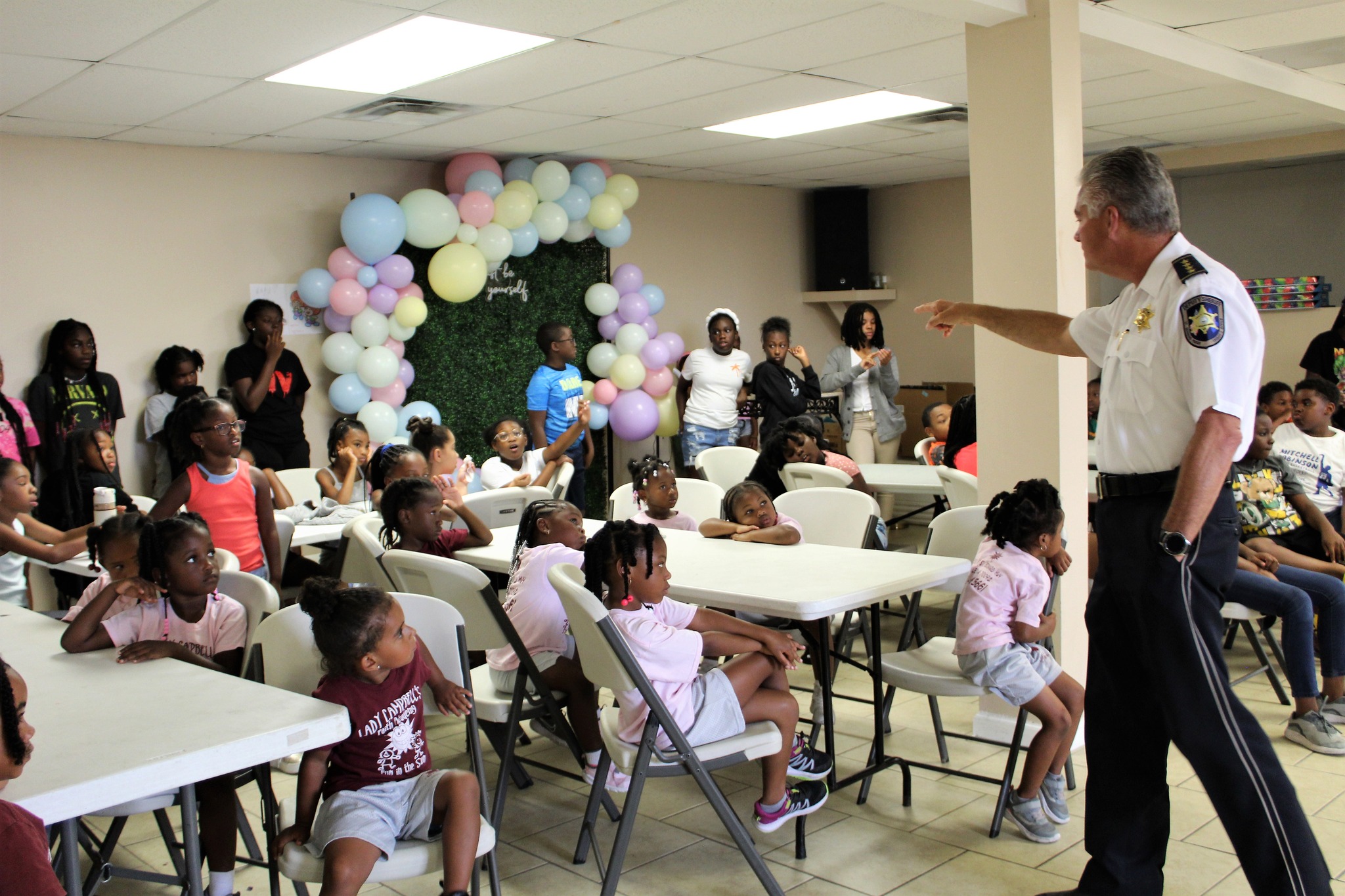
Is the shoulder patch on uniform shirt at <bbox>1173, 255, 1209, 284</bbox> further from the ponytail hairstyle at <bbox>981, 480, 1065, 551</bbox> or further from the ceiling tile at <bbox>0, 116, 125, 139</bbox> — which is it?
the ceiling tile at <bbox>0, 116, 125, 139</bbox>

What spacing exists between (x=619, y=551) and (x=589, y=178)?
5300 mm

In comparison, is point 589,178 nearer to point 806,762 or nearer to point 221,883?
point 806,762

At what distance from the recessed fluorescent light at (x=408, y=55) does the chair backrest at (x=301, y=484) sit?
181cm

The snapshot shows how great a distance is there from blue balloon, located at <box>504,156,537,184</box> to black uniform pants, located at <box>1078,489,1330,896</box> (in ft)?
18.3

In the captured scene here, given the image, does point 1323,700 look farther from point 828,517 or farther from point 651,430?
point 651,430

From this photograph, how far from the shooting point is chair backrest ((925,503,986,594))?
12.0ft

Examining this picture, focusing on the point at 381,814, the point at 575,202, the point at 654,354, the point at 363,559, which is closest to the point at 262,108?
the point at 575,202

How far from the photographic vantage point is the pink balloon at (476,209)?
7.03 meters

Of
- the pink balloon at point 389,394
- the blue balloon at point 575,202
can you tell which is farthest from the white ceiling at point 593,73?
the pink balloon at point 389,394

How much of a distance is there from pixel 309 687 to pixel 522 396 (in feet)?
19.0

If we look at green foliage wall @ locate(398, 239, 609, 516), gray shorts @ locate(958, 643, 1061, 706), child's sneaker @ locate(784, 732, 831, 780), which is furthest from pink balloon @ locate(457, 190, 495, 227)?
gray shorts @ locate(958, 643, 1061, 706)

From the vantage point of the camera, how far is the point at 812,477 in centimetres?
502

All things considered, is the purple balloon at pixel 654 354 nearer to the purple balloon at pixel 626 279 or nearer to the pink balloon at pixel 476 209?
the purple balloon at pixel 626 279

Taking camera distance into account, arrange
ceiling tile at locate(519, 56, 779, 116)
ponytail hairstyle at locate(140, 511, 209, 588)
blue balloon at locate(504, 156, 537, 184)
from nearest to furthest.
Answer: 1. ponytail hairstyle at locate(140, 511, 209, 588)
2. ceiling tile at locate(519, 56, 779, 116)
3. blue balloon at locate(504, 156, 537, 184)
